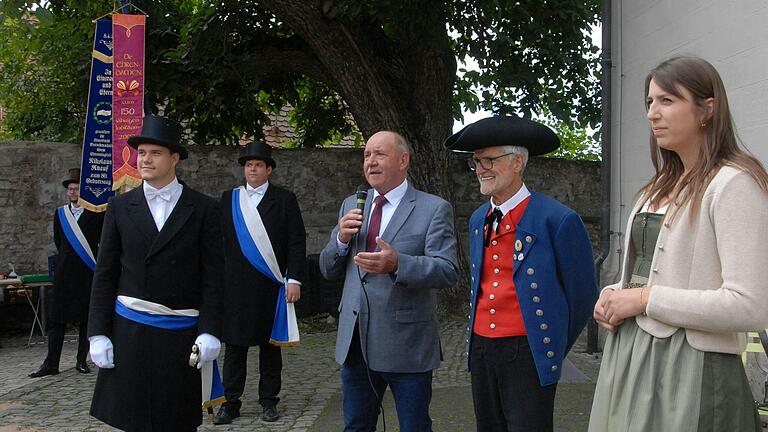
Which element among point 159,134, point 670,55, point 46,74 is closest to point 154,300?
point 159,134

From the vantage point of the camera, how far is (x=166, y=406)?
3.97 m

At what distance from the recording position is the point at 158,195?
411 cm

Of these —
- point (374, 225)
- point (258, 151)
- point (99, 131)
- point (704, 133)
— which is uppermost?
point (99, 131)

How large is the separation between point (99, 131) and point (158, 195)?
506cm

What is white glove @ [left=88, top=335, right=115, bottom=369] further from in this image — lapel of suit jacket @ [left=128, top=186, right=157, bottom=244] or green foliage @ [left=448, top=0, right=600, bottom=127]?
green foliage @ [left=448, top=0, right=600, bottom=127]

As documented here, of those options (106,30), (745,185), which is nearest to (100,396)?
(745,185)

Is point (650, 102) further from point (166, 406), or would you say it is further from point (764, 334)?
point (166, 406)

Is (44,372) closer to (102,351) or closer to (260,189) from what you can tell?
(260,189)

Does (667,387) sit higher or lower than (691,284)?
lower

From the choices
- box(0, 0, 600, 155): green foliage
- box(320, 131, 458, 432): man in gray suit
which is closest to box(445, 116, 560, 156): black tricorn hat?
box(320, 131, 458, 432): man in gray suit

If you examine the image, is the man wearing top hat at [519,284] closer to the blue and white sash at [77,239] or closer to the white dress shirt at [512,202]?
the white dress shirt at [512,202]

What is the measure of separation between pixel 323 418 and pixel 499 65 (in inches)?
223

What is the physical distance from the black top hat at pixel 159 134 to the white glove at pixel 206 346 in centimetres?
92

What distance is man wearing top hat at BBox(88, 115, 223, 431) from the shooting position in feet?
12.9
